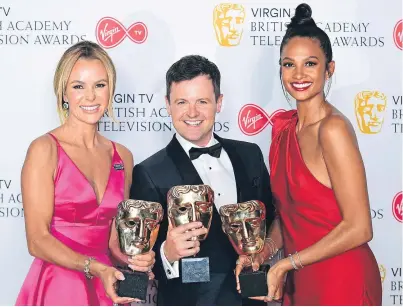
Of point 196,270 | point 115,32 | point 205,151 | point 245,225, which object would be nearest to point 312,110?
point 205,151

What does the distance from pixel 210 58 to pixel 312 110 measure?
93 centimetres

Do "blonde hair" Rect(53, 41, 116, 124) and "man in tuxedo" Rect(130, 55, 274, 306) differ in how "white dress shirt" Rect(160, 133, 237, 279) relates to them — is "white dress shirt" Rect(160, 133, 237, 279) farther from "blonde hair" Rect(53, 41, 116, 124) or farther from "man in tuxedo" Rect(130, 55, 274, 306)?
"blonde hair" Rect(53, 41, 116, 124)

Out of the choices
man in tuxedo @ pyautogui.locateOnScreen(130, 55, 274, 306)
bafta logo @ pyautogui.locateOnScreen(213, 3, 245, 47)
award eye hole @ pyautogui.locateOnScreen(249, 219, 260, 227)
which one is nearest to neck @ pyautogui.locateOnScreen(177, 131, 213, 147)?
man in tuxedo @ pyautogui.locateOnScreen(130, 55, 274, 306)

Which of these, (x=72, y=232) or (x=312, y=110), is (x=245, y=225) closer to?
(x=312, y=110)

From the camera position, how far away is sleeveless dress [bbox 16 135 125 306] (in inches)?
118

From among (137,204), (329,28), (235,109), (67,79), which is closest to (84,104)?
(67,79)

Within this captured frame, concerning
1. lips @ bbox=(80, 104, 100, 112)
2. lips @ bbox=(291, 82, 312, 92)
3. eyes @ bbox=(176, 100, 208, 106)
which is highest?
lips @ bbox=(291, 82, 312, 92)

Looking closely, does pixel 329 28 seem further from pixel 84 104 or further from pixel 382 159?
pixel 84 104

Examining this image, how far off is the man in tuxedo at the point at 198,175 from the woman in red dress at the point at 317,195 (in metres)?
0.15

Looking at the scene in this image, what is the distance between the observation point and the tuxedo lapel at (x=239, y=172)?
3.12 meters

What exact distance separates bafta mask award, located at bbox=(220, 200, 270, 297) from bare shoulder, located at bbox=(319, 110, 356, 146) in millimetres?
363

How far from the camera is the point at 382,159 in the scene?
389cm

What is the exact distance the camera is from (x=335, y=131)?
287 cm

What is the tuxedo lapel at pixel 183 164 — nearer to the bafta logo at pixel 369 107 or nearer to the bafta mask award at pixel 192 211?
the bafta mask award at pixel 192 211
